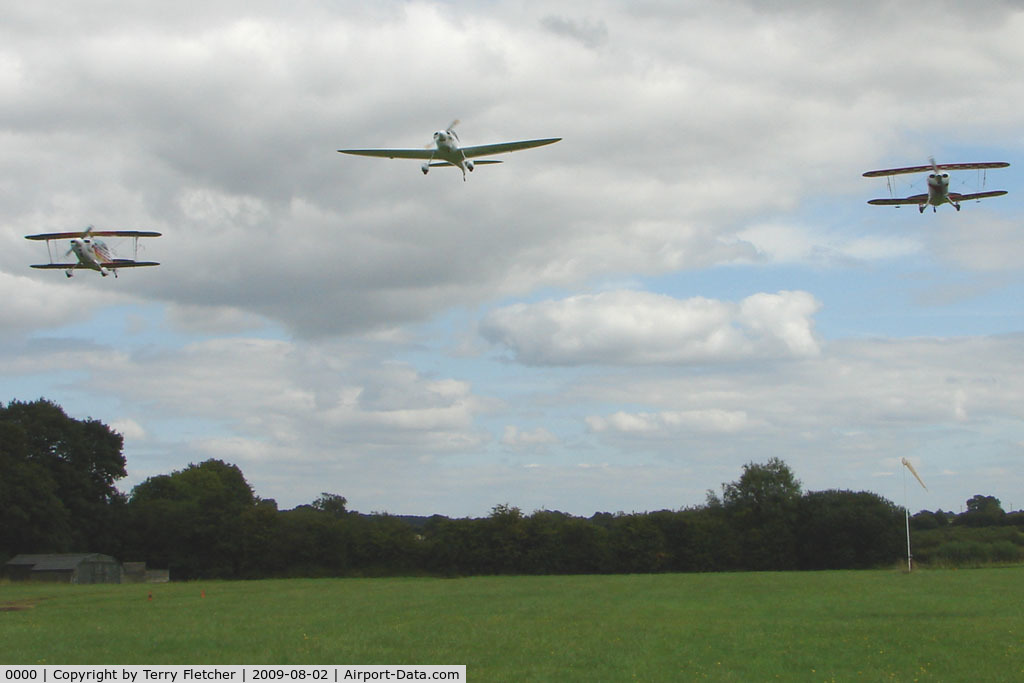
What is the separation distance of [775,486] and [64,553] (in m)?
68.3

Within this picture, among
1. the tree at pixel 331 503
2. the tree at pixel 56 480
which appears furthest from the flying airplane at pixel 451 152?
the tree at pixel 331 503

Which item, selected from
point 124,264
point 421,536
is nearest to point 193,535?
point 421,536

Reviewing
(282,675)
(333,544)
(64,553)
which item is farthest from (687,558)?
(282,675)

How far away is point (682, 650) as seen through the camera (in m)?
24.3

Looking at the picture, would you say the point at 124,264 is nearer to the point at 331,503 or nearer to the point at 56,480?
the point at 56,480

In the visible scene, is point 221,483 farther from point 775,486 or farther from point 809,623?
point 809,623

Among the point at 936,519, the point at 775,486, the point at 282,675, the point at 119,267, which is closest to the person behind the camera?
the point at 282,675

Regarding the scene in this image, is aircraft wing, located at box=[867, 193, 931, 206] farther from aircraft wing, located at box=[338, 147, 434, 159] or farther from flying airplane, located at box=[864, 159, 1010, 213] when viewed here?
aircraft wing, located at box=[338, 147, 434, 159]

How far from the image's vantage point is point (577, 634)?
2786 cm

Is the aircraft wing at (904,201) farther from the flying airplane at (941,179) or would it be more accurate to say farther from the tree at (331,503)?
the tree at (331,503)
